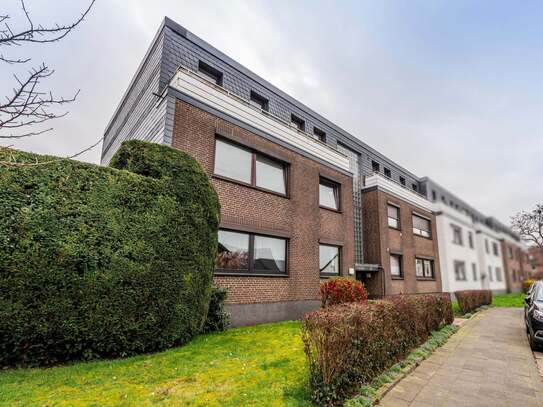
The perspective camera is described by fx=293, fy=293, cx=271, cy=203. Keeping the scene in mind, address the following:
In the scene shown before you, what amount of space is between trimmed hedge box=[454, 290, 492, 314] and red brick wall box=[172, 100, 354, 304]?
5138 mm

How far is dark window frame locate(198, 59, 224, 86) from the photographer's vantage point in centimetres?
1238

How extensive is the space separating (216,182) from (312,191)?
16.6 ft

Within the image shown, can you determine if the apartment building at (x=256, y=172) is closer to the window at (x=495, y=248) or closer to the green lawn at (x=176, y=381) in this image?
the green lawn at (x=176, y=381)

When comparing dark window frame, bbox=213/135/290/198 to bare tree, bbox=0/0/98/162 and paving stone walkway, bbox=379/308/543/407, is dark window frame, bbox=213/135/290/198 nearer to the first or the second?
bare tree, bbox=0/0/98/162

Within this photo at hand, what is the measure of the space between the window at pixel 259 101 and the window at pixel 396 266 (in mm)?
11975

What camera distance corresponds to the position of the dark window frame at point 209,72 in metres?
12.4

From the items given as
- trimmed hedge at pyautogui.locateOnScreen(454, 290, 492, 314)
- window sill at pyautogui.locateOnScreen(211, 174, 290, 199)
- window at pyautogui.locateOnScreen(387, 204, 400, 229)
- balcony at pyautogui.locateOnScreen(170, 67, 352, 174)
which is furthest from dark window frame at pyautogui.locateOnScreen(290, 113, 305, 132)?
trimmed hedge at pyautogui.locateOnScreen(454, 290, 492, 314)

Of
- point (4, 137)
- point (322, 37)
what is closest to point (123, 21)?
point (4, 137)

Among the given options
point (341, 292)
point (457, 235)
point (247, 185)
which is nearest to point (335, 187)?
point (247, 185)

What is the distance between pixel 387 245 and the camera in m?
18.0

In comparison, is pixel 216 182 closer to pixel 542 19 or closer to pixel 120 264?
pixel 120 264

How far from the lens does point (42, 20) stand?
2.92 metres

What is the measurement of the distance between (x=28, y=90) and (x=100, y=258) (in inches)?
134

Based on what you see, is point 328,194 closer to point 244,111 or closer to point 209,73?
point 244,111
